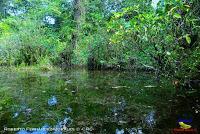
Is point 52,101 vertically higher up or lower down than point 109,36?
lower down

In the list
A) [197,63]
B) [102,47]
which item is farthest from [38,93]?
[102,47]

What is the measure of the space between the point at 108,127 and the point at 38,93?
3.36 meters

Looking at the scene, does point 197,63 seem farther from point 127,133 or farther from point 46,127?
point 46,127

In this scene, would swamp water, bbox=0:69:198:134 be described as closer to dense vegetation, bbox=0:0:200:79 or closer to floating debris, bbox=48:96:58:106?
floating debris, bbox=48:96:58:106

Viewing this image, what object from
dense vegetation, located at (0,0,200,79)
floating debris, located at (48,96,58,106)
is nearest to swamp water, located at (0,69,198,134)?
floating debris, located at (48,96,58,106)

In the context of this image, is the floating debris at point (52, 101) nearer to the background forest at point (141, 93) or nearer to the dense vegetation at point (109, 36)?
the background forest at point (141, 93)

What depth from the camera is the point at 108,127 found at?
14.5ft

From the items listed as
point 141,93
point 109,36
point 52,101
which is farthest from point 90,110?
point 109,36

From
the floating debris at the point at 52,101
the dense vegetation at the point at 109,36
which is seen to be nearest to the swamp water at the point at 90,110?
the floating debris at the point at 52,101

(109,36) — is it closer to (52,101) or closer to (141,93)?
(141,93)

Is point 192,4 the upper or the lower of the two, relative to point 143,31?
upper

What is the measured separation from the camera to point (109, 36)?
48.2ft

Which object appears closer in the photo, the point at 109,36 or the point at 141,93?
the point at 141,93

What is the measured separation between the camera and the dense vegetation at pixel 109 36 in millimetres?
5254
